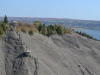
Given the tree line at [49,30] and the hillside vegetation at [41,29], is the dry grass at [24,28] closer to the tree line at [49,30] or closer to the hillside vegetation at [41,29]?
the hillside vegetation at [41,29]

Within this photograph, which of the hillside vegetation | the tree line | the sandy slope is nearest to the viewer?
the sandy slope

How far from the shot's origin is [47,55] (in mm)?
43094

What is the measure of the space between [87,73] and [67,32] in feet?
47.4

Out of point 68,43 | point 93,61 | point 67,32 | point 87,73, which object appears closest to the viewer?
point 87,73

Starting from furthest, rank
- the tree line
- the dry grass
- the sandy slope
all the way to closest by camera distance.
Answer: the tree line → the dry grass → the sandy slope

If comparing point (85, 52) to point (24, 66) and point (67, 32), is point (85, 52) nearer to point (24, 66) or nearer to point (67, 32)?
point (67, 32)

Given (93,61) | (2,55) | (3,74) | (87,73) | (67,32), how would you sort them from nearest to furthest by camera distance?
(3,74) < (2,55) < (87,73) < (93,61) < (67,32)

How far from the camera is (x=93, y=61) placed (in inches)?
1921

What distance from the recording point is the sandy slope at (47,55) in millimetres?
37094

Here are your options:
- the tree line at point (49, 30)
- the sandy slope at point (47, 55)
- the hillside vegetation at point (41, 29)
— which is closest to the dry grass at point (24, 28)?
the hillside vegetation at point (41, 29)

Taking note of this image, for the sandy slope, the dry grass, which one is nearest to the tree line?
the sandy slope

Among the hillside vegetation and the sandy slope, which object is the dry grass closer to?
the hillside vegetation

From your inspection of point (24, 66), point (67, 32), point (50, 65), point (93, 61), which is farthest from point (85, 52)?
point (24, 66)

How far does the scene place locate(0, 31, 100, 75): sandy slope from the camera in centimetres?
3709
